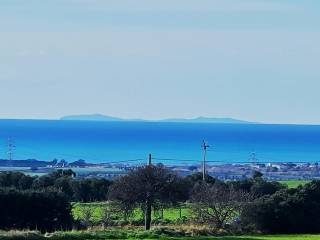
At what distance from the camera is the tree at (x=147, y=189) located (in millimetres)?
51594

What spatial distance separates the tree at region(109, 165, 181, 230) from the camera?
51594mm

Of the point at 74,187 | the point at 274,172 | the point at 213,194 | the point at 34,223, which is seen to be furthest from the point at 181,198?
the point at 274,172

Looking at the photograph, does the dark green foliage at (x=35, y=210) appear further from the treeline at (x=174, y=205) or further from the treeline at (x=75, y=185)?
the treeline at (x=75, y=185)

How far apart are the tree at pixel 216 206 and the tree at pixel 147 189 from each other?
1.38 meters

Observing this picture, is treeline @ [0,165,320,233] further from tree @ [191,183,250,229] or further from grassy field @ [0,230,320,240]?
grassy field @ [0,230,320,240]

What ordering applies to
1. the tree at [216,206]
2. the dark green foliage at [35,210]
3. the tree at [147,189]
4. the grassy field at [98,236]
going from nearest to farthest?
the grassy field at [98,236]
the dark green foliage at [35,210]
the tree at [216,206]
the tree at [147,189]

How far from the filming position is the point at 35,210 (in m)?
49.8

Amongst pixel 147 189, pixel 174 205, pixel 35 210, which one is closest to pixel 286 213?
pixel 174 205

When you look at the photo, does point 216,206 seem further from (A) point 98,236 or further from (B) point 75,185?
(B) point 75,185

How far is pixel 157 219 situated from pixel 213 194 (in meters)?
4.32

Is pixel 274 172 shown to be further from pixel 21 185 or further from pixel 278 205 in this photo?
pixel 278 205

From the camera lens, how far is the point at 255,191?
6372cm

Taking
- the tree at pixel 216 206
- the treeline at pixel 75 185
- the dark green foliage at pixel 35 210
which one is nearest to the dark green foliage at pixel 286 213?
the tree at pixel 216 206

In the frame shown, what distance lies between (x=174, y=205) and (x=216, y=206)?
242 centimetres
